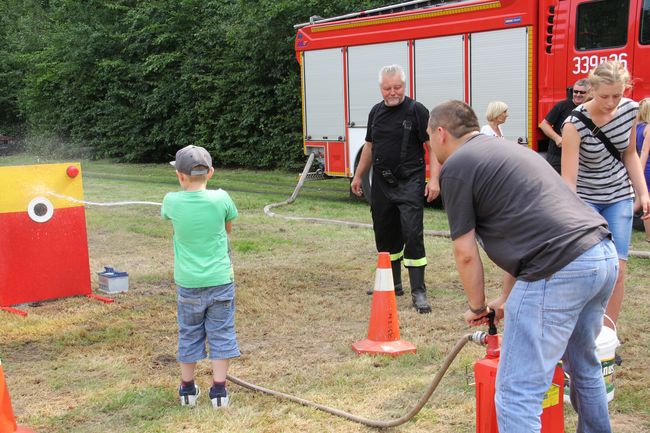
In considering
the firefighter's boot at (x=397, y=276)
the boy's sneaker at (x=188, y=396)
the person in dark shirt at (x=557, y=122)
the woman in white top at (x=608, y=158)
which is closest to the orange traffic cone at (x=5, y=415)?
the boy's sneaker at (x=188, y=396)

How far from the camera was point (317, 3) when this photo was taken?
18.5 metres

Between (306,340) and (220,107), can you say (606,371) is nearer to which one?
(306,340)

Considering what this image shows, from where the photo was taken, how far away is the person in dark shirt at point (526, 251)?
10.1ft

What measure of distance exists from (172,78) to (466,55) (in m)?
14.1

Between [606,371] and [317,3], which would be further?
[317,3]

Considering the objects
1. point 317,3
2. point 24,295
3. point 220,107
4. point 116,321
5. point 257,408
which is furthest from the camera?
point 220,107

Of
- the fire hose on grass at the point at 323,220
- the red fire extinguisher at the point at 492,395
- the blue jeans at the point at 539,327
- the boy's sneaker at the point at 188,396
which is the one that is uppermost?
the blue jeans at the point at 539,327

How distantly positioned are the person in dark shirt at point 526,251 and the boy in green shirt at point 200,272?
1743 mm

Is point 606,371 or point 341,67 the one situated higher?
point 341,67

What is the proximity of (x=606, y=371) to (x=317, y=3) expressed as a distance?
15.6m

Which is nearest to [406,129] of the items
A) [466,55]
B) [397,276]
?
[397,276]

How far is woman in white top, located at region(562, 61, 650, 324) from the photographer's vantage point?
4539mm

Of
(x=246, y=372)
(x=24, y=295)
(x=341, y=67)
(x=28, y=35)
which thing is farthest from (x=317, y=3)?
(x=28, y=35)

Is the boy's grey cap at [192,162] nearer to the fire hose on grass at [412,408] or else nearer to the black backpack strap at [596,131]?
the fire hose on grass at [412,408]
